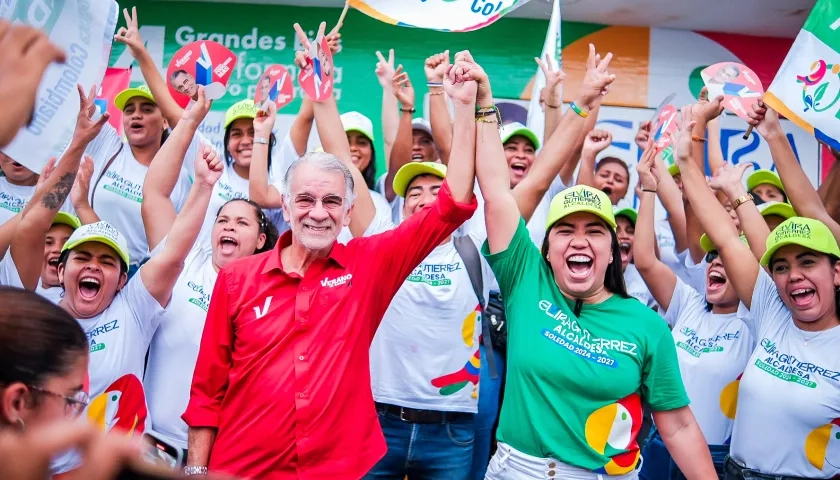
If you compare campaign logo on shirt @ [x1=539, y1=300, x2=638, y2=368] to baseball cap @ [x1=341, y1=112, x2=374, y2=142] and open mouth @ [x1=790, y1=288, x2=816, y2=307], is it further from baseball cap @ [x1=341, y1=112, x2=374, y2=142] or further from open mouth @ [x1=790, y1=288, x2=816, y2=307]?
baseball cap @ [x1=341, y1=112, x2=374, y2=142]

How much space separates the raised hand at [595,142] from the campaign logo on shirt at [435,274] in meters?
1.28

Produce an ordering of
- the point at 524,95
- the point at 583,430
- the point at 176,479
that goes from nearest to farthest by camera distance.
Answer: the point at 176,479 → the point at 583,430 → the point at 524,95

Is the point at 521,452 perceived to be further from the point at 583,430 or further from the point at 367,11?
the point at 367,11

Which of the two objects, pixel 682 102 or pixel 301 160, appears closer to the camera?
pixel 301 160

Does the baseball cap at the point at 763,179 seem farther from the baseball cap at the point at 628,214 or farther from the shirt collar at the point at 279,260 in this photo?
the shirt collar at the point at 279,260

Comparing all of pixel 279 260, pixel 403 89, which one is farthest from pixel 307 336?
pixel 403 89

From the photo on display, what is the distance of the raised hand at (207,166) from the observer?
3883 millimetres

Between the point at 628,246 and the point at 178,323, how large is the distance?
2800mm

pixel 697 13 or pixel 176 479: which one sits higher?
pixel 697 13

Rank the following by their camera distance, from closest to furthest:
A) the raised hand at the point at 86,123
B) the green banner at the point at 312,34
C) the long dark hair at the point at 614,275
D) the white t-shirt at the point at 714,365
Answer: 1. the long dark hair at the point at 614,275
2. the raised hand at the point at 86,123
3. the white t-shirt at the point at 714,365
4. the green banner at the point at 312,34

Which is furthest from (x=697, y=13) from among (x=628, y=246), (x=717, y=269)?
(x=717, y=269)

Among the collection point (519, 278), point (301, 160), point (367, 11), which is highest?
point (367, 11)

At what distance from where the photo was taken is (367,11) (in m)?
4.66

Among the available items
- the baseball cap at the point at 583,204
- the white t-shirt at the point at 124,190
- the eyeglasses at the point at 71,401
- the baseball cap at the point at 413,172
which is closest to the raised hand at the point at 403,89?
the baseball cap at the point at 413,172
